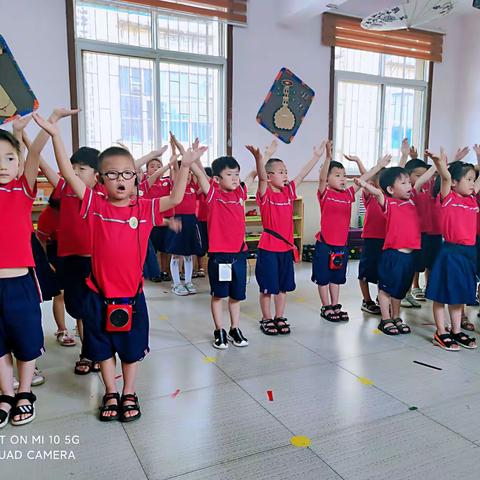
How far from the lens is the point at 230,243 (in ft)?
9.29

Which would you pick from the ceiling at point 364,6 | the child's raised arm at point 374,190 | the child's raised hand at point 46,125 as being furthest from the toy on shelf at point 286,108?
the ceiling at point 364,6

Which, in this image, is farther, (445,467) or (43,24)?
(43,24)

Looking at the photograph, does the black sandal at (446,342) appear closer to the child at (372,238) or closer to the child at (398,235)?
A: the child at (398,235)

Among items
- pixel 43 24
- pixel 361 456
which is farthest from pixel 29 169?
pixel 43 24

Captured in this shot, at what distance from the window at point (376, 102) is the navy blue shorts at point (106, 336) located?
5199mm

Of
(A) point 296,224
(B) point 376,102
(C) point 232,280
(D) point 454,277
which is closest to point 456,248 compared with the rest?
(D) point 454,277

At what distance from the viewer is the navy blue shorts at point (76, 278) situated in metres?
2.36

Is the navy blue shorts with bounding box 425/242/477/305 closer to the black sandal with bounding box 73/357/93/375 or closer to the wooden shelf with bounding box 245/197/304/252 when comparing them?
the black sandal with bounding box 73/357/93/375

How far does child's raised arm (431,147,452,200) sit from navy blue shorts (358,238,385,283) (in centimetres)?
78

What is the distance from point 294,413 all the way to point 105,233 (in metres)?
1.14

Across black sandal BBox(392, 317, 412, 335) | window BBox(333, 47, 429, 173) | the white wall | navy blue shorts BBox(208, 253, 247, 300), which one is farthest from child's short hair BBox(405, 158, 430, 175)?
the white wall

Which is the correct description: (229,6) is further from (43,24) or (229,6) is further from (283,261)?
(283,261)

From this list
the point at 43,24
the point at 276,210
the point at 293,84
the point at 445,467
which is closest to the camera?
the point at 445,467

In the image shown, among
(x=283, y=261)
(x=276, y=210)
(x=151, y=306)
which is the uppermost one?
(x=276, y=210)
